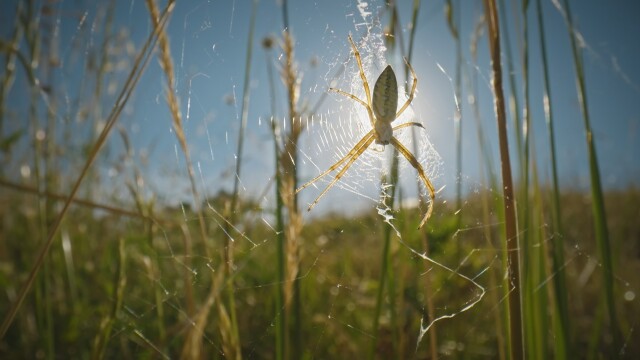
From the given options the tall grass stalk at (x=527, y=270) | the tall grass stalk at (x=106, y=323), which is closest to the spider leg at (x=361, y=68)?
the tall grass stalk at (x=527, y=270)

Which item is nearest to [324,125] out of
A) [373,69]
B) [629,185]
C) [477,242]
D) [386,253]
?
[373,69]

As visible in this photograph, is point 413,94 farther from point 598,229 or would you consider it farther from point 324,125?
point 598,229

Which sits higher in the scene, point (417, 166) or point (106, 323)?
point (417, 166)

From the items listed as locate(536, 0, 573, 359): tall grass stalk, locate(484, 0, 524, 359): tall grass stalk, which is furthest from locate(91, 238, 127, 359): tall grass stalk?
locate(536, 0, 573, 359): tall grass stalk

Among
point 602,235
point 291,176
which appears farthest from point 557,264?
point 291,176

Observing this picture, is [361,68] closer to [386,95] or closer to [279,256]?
[386,95]

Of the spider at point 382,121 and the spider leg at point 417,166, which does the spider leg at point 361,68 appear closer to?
the spider at point 382,121


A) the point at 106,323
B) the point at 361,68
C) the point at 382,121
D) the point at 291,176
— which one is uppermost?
the point at 361,68

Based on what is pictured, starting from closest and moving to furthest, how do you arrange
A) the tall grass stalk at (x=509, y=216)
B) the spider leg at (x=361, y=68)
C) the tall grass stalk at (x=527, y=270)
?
the tall grass stalk at (x=509, y=216) < the tall grass stalk at (x=527, y=270) < the spider leg at (x=361, y=68)
